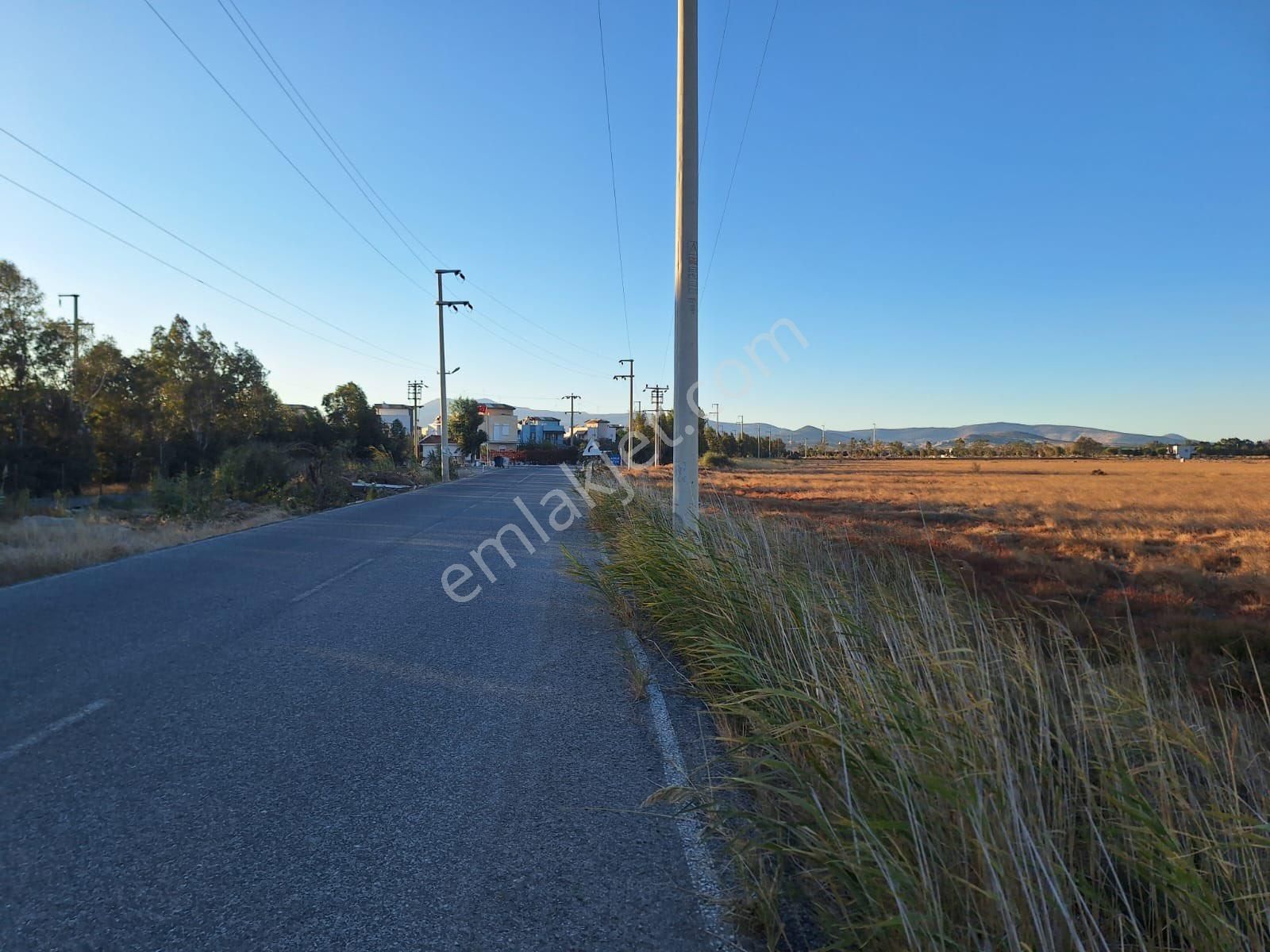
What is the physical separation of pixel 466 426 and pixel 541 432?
148 ft

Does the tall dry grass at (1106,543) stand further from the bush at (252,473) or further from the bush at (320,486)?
the bush at (252,473)

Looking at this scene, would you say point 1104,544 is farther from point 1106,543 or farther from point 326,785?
point 326,785

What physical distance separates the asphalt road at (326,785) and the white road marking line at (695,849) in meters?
0.05

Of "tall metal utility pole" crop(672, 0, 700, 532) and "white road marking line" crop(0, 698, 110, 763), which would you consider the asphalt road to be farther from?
"tall metal utility pole" crop(672, 0, 700, 532)

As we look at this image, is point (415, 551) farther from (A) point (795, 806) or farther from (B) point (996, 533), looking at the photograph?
(B) point (996, 533)

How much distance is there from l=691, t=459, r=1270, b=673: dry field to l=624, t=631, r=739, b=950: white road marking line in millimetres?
2106

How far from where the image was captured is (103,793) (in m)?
3.84

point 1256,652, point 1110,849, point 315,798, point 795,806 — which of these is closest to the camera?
point 1110,849

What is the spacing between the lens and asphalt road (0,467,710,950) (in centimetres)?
283

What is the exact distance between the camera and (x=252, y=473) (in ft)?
85.9

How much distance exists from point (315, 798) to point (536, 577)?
Answer: 24.5 feet

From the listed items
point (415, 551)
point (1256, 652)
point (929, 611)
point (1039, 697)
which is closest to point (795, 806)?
point (1039, 697)

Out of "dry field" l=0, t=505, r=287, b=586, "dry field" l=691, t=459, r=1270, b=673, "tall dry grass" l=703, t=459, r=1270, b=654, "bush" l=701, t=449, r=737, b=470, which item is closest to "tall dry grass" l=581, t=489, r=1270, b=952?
"dry field" l=691, t=459, r=1270, b=673

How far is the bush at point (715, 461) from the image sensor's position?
250 ft
